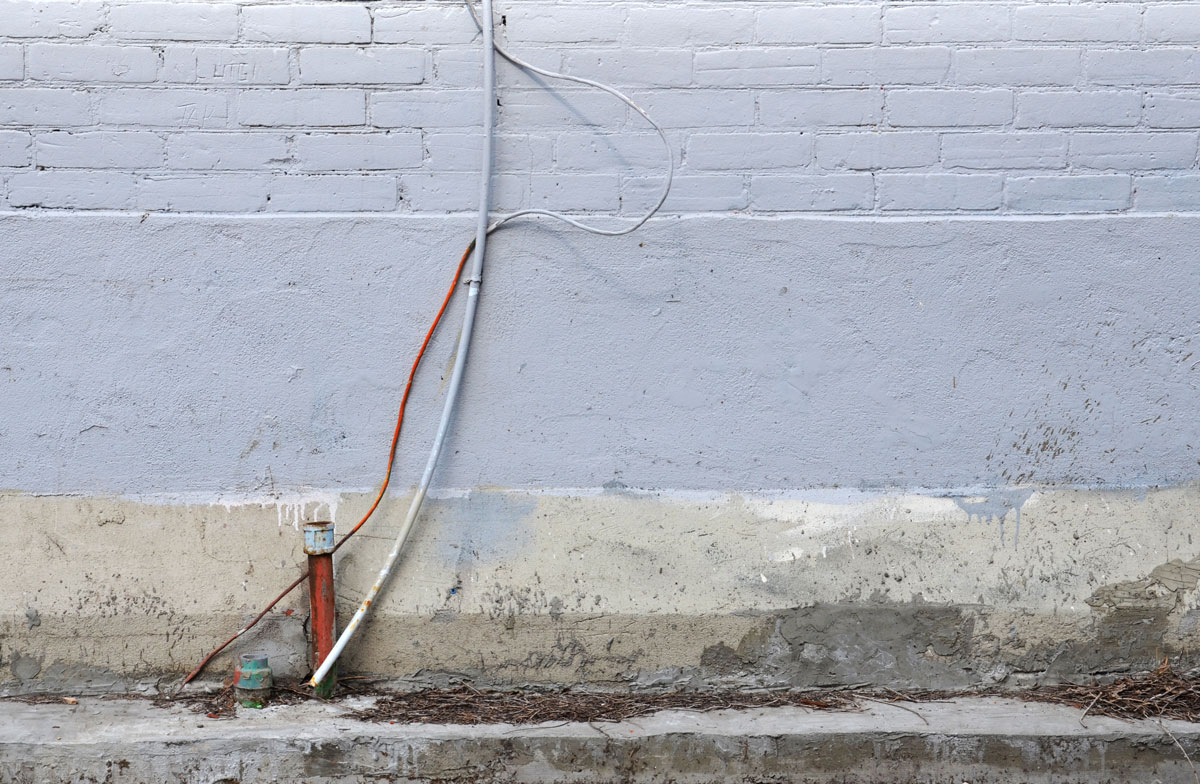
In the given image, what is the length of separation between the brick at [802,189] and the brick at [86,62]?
7.31 feet

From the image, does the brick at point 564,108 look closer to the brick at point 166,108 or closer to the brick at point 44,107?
the brick at point 166,108

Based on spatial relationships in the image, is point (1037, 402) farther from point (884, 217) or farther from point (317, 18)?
point (317, 18)

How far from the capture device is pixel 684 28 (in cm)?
363

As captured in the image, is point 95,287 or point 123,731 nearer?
point 123,731

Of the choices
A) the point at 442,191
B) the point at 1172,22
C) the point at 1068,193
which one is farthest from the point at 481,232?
the point at 1172,22

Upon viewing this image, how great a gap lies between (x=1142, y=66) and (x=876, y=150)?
102 cm

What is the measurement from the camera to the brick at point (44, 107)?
11.5 ft

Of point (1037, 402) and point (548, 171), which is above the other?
point (548, 171)

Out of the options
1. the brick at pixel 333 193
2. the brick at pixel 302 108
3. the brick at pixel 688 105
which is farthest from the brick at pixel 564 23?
the brick at pixel 333 193

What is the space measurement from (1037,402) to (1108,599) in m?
0.80

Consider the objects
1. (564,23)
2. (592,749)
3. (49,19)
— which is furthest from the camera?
(564,23)

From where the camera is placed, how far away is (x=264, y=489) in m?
3.65

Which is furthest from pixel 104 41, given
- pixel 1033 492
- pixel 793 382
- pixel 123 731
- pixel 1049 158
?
Result: pixel 1033 492

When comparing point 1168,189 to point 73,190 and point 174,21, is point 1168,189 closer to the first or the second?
point 174,21
